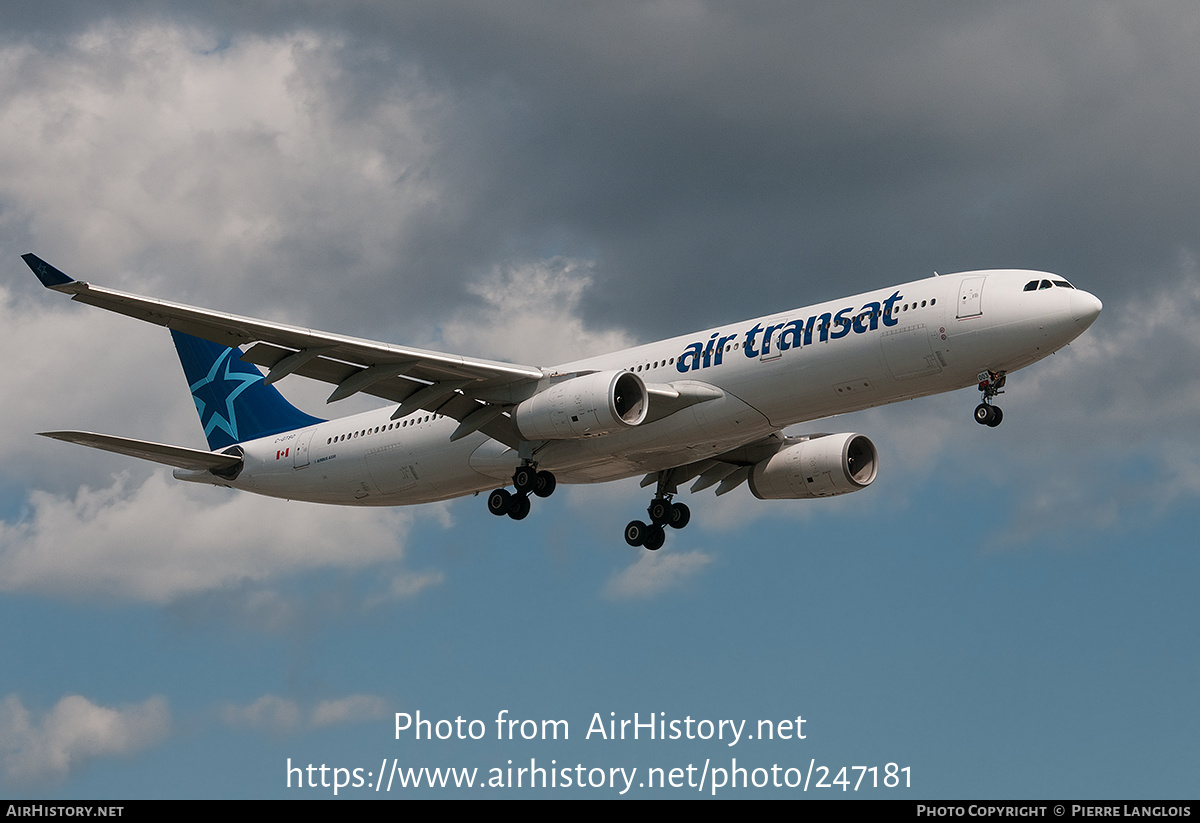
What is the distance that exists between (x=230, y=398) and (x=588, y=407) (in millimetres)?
18460

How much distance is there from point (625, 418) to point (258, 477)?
15.2m

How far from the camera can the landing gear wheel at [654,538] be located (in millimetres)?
47031

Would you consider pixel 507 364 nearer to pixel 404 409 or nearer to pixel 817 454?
pixel 404 409

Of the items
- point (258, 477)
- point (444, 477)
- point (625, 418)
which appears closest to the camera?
point (625, 418)

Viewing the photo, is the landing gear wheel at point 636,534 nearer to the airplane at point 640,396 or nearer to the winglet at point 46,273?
the airplane at point 640,396

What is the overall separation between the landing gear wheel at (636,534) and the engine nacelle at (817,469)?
150 inches

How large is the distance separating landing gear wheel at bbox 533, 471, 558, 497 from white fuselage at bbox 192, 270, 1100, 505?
31 centimetres

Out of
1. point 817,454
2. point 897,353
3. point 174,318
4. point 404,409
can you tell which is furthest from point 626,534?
point 174,318

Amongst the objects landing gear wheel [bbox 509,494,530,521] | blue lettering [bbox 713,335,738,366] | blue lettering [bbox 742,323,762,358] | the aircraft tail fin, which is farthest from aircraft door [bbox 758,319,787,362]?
the aircraft tail fin

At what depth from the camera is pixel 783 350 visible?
121 ft

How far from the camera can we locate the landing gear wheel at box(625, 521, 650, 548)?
154 ft

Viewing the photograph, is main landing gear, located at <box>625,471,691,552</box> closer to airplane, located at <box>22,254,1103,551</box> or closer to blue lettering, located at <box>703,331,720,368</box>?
airplane, located at <box>22,254,1103,551</box>

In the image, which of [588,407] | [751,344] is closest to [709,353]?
[751,344]

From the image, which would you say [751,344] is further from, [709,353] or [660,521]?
[660,521]
